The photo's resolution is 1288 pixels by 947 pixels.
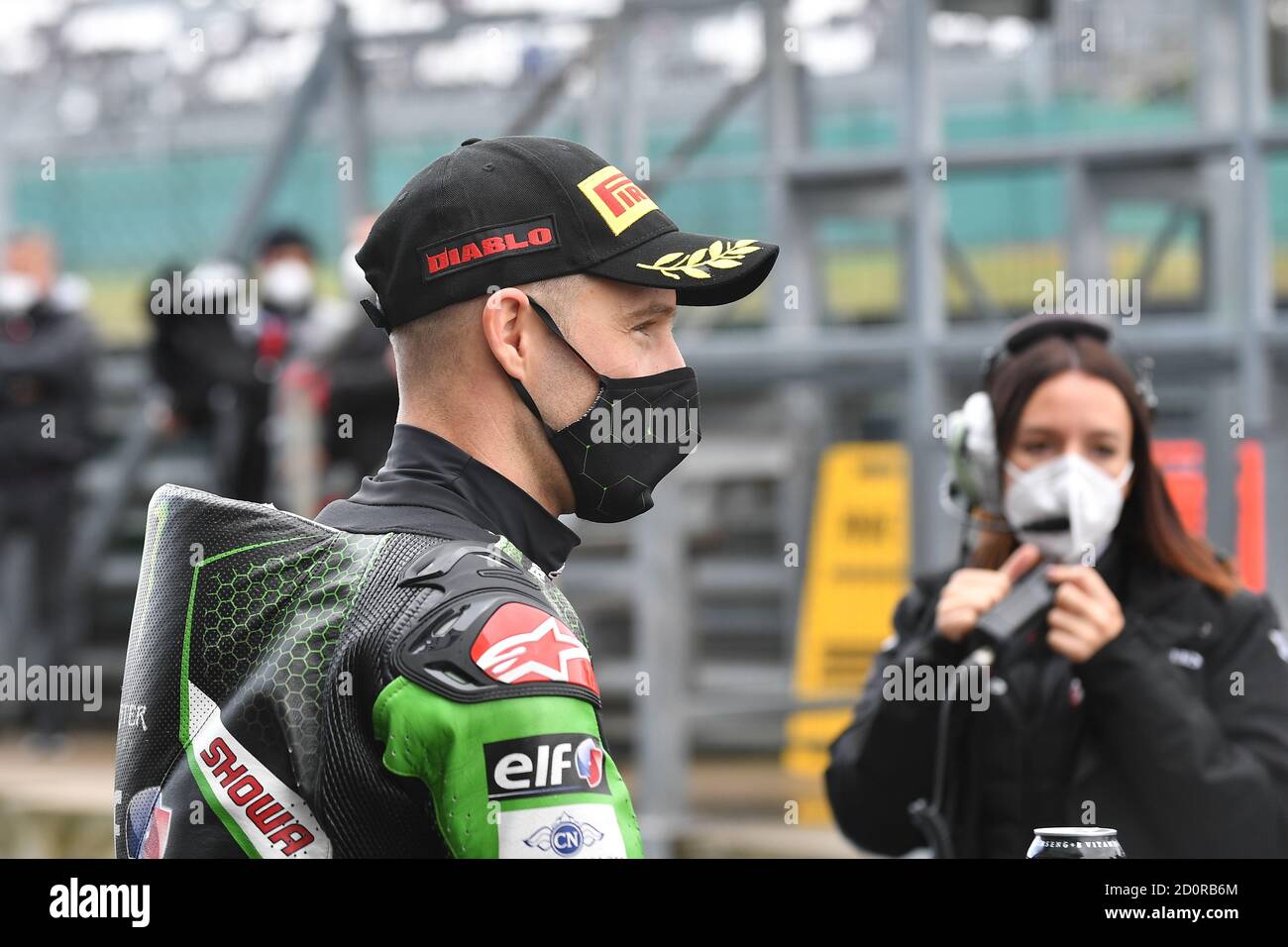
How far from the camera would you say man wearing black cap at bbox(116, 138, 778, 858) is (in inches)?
67.3

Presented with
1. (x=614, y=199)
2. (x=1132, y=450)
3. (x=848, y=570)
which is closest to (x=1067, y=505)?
(x=1132, y=450)

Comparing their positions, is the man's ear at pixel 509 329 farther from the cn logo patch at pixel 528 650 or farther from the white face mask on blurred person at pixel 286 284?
the white face mask on blurred person at pixel 286 284

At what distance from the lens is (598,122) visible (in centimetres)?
759

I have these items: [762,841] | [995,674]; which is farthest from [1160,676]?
[762,841]

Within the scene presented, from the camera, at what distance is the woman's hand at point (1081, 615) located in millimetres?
3094

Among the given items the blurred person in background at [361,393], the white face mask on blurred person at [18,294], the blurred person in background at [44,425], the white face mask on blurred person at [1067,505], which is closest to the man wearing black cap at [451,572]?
the white face mask on blurred person at [1067,505]

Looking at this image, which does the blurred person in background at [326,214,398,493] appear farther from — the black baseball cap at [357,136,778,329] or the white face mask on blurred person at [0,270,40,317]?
the black baseball cap at [357,136,778,329]

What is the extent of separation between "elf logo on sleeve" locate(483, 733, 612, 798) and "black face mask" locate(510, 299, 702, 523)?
1.50 feet

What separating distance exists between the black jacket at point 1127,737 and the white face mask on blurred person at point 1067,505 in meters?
0.08

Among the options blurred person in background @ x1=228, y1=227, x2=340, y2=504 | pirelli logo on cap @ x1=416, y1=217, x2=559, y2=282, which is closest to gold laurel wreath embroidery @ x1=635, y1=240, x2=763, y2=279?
pirelli logo on cap @ x1=416, y1=217, x2=559, y2=282

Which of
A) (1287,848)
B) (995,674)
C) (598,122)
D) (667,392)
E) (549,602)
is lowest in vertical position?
(1287,848)

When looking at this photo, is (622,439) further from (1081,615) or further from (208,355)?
(208,355)
